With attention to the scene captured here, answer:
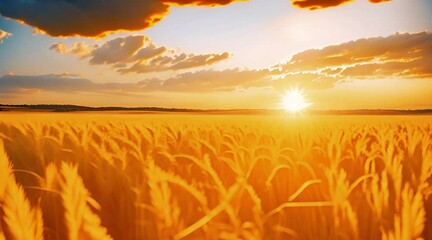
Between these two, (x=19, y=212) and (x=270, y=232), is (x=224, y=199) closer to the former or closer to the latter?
(x=270, y=232)

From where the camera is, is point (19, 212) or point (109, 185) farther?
point (109, 185)

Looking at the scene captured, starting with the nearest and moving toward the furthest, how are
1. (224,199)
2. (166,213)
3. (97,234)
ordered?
(97,234), (166,213), (224,199)

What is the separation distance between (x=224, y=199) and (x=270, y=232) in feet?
1.25

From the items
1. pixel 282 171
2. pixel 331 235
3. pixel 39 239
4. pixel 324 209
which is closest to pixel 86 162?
pixel 282 171

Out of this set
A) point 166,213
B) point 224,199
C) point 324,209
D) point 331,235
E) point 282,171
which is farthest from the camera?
point 282,171

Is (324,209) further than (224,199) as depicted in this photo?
Yes

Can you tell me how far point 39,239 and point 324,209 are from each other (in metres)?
1.19

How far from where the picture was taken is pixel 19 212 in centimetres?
74

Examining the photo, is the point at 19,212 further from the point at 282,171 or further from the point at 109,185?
the point at 282,171

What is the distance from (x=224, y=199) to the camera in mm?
1053

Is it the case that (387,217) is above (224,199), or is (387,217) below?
below

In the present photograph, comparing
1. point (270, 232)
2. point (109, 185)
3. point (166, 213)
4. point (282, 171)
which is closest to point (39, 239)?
point (166, 213)

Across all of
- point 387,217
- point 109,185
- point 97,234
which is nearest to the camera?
point 97,234

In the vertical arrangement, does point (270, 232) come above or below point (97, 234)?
below
